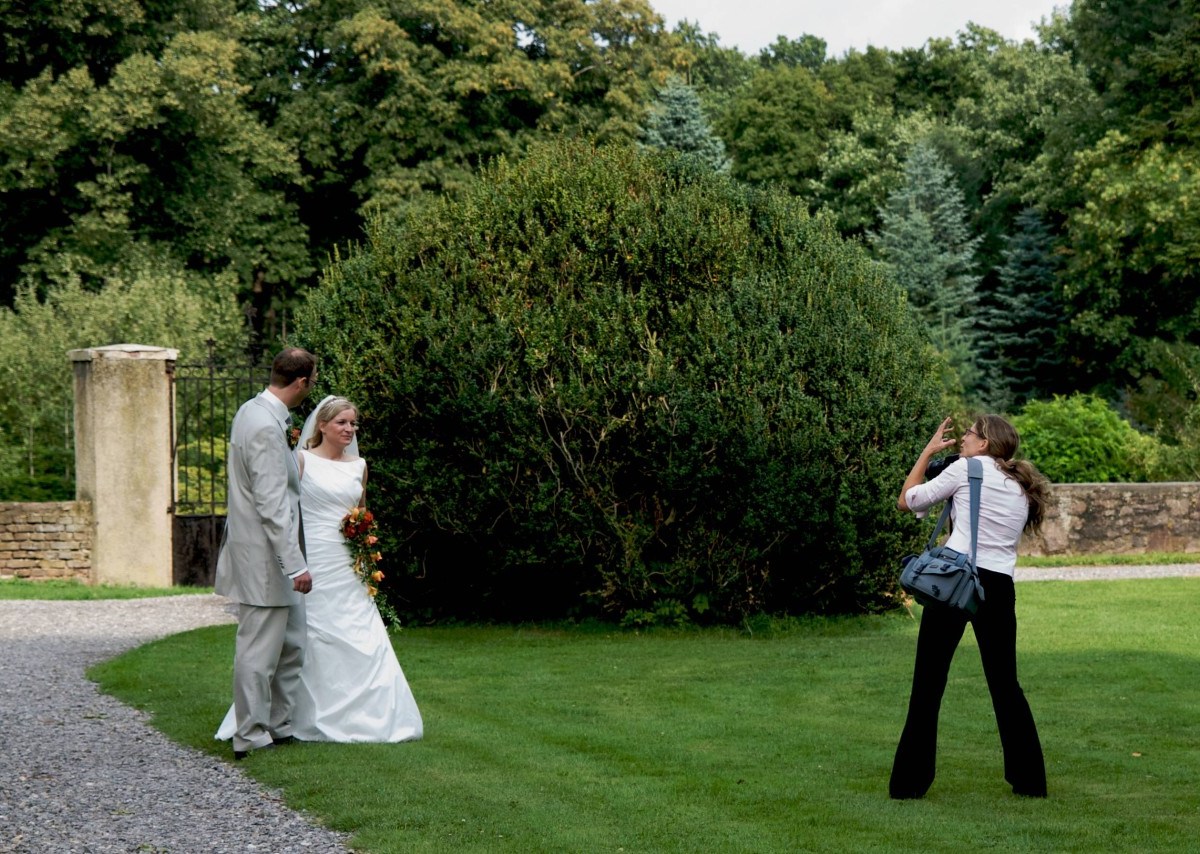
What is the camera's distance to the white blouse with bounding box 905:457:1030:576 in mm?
6973

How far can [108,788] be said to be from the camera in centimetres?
752

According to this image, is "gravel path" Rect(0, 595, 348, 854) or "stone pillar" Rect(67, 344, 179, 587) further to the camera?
"stone pillar" Rect(67, 344, 179, 587)

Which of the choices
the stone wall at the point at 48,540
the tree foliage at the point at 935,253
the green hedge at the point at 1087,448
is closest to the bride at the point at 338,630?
the stone wall at the point at 48,540

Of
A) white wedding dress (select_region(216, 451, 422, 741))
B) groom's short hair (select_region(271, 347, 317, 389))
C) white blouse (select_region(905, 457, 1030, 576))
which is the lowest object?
white wedding dress (select_region(216, 451, 422, 741))

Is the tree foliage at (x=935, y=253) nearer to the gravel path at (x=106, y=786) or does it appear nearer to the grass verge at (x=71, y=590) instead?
the grass verge at (x=71, y=590)

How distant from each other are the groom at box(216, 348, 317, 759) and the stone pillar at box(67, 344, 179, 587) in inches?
438

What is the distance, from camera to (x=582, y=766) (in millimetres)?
8016

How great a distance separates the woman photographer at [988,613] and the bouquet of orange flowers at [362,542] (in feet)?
10.5

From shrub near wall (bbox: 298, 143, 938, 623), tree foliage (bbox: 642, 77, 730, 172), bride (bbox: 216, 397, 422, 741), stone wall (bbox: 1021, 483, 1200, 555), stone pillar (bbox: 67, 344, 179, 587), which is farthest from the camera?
tree foliage (bbox: 642, 77, 730, 172)

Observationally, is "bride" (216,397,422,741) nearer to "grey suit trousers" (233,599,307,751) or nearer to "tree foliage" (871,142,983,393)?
"grey suit trousers" (233,599,307,751)

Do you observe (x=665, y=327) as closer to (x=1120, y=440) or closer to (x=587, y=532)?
(x=587, y=532)

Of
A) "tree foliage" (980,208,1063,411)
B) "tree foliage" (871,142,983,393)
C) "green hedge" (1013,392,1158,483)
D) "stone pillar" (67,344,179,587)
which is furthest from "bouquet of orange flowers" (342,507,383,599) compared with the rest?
"tree foliage" (980,208,1063,411)

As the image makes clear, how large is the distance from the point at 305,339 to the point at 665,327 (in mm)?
3577

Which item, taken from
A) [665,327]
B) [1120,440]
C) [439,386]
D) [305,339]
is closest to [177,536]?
[305,339]
